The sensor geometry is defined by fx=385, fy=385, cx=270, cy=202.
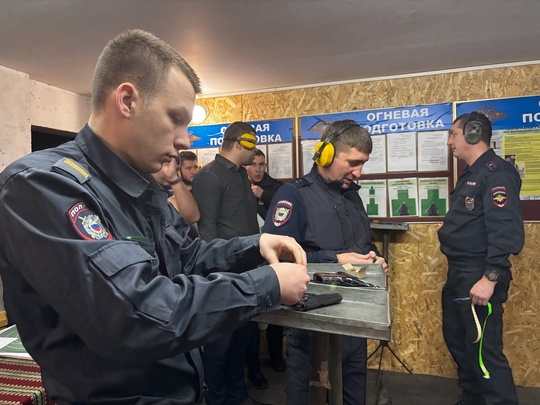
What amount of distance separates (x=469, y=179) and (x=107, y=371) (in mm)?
2586

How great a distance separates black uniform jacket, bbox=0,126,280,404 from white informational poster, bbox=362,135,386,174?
2.73m

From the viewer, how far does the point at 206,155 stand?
3910mm

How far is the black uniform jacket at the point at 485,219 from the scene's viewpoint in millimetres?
2361

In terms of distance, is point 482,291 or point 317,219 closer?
point 317,219

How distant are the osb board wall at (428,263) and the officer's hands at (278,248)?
96.3 inches

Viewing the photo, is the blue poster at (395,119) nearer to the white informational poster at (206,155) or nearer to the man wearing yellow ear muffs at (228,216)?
the man wearing yellow ear muffs at (228,216)

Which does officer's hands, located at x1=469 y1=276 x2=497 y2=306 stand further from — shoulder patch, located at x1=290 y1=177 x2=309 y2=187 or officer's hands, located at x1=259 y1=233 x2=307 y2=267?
officer's hands, located at x1=259 y1=233 x2=307 y2=267

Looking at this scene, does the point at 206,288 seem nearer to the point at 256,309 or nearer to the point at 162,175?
the point at 256,309

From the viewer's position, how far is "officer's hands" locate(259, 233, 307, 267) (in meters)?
1.11

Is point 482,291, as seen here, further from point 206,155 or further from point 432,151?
point 206,155

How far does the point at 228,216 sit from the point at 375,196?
1.38 meters

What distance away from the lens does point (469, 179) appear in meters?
2.65

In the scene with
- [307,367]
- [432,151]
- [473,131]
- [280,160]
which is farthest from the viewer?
[280,160]

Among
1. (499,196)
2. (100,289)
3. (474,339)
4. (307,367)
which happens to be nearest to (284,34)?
(499,196)
